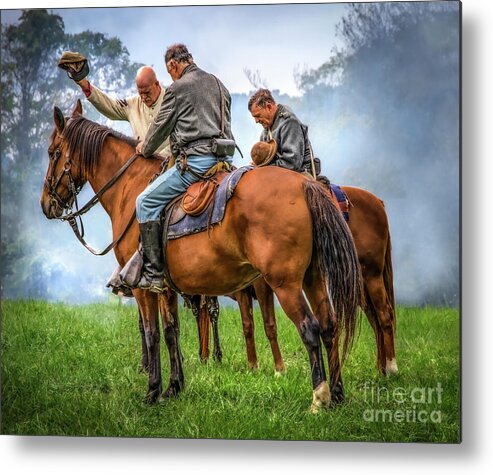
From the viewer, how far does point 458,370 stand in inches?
236

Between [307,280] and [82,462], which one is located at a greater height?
[307,280]

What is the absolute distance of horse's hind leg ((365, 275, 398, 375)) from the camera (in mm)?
6227

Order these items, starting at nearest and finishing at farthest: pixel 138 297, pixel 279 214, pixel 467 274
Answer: pixel 279 214 → pixel 467 274 → pixel 138 297

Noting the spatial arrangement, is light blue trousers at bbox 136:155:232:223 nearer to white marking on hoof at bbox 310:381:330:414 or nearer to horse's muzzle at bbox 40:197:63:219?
horse's muzzle at bbox 40:197:63:219

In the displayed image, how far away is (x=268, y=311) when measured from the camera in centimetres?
657

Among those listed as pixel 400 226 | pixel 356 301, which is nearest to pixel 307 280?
pixel 356 301

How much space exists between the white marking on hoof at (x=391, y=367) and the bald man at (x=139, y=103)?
2031mm

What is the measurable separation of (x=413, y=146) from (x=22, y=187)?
273 centimetres

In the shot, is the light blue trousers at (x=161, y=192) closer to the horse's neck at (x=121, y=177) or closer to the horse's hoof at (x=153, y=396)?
the horse's neck at (x=121, y=177)

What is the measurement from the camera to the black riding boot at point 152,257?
605 cm

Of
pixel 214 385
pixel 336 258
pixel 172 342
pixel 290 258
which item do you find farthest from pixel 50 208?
pixel 336 258

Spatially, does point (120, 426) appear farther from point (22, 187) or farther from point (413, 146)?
point (413, 146)

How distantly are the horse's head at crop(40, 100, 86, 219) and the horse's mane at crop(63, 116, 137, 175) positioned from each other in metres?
0.03

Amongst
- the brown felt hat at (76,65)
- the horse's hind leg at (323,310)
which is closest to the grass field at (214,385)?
the horse's hind leg at (323,310)
